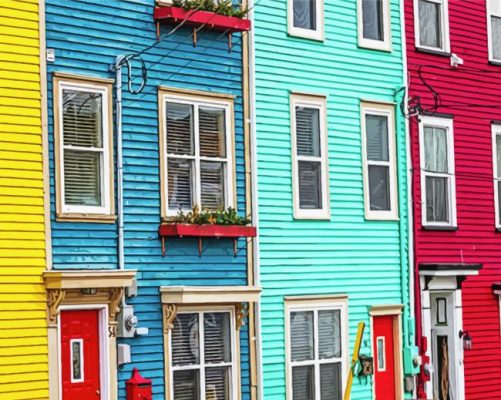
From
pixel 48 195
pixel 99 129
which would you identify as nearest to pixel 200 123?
pixel 99 129

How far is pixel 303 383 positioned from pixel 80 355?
15.8ft

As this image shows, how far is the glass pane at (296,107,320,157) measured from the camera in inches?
805

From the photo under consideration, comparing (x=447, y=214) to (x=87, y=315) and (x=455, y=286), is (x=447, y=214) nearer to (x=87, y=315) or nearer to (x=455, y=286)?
(x=455, y=286)

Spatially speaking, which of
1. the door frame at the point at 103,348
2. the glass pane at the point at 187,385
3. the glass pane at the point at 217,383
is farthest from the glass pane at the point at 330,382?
the door frame at the point at 103,348

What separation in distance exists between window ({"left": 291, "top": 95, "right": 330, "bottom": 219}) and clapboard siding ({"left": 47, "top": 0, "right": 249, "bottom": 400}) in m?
1.71

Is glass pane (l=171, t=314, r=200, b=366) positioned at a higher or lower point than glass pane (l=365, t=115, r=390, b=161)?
lower

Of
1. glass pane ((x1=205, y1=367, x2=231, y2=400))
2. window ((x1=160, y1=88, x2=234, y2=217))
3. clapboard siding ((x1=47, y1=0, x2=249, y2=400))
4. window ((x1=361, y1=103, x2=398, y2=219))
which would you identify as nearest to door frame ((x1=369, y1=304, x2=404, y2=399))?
window ((x1=361, y1=103, x2=398, y2=219))

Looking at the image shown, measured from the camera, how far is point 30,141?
16.2 meters

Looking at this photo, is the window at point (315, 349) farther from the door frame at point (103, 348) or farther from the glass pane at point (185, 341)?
the door frame at point (103, 348)

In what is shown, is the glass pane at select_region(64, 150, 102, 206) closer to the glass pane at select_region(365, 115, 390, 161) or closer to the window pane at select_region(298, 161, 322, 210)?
the window pane at select_region(298, 161, 322, 210)

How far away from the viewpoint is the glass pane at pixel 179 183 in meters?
18.2

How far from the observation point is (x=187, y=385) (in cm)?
1822

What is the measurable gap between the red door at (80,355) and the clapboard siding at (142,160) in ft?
1.59

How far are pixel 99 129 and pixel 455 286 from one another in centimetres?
873
